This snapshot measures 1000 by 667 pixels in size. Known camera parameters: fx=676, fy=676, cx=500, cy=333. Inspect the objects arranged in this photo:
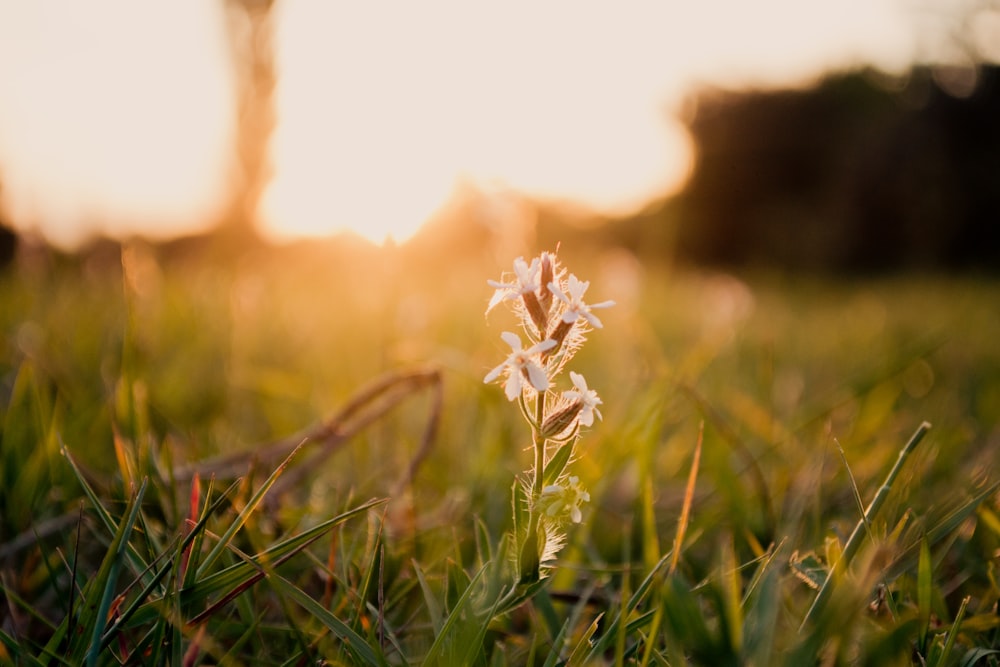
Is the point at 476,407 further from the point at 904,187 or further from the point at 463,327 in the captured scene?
the point at 904,187

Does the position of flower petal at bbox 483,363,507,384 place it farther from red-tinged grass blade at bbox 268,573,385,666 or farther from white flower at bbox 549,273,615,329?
red-tinged grass blade at bbox 268,573,385,666

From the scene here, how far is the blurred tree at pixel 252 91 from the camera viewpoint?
44.4ft

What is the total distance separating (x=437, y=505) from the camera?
1199mm

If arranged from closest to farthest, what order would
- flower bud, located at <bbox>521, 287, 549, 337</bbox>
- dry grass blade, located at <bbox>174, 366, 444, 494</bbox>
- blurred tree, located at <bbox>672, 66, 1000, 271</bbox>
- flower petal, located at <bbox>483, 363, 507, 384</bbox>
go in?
flower petal, located at <bbox>483, 363, 507, 384</bbox>
flower bud, located at <bbox>521, 287, 549, 337</bbox>
dry grass blade, located at <bbox>174, 366, 444, 494</bbox>
blurred tree, located at <bbox>672, 66, 1000, 271</bbox>

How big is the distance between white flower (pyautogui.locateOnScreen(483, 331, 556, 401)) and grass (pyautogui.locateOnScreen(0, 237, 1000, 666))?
0.16 m

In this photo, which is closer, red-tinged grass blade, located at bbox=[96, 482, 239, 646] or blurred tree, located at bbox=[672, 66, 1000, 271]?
red-tinged grass blade, located at bbox=[96, 482, 239, 646]

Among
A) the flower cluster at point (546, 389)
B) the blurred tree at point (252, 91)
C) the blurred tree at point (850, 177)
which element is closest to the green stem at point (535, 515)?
the flower cluster at point (546, 389)

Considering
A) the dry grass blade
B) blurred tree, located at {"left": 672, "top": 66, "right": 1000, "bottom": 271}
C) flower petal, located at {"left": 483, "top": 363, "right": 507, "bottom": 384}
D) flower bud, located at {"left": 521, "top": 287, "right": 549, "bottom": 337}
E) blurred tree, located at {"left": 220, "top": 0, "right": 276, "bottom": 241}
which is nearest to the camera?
flower petal, located at {"left": 483, "top": 363, "right": 507, "bottom": 384}

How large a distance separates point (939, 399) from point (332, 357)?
2.04 meters

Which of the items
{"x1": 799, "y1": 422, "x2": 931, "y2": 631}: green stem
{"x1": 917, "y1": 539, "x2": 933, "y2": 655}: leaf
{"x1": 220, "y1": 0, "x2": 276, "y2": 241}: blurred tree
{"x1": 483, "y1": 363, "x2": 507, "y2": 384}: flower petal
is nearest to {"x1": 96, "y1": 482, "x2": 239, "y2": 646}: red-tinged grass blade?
{"x1": 483, "y1": 363, "x2": 507, "y2": 384}: flower petal

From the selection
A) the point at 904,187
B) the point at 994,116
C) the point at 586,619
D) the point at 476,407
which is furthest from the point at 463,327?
the point at 994,116

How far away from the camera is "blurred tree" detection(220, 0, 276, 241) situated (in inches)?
533

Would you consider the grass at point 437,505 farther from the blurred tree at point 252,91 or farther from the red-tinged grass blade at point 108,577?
the blurred tree at point 252,91

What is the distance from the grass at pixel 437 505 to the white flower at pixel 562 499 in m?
0.09
